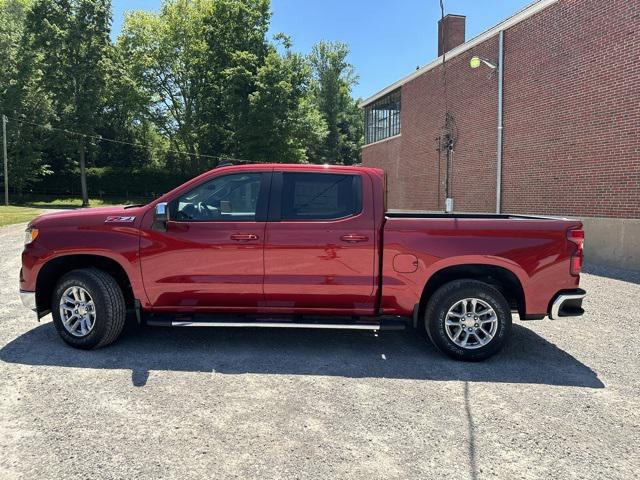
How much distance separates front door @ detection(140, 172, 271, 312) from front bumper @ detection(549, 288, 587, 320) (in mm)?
2850

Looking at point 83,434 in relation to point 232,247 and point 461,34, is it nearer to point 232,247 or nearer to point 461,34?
point 232,247

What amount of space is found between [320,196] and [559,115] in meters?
10.7

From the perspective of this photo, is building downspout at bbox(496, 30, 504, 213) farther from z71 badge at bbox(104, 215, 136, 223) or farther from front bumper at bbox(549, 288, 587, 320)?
z71 badge at bbox(104, 215, 136, 223)

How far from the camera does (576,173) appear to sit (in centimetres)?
1220

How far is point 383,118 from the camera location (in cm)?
2677

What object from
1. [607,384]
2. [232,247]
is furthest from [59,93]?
[607,384]

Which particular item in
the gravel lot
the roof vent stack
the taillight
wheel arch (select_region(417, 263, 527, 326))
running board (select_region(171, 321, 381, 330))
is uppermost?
the roof vent stack

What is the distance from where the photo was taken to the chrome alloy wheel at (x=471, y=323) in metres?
4.52

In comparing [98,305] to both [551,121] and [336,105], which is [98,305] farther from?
[336,105]

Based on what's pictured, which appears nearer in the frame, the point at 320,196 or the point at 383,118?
the point at 320,196

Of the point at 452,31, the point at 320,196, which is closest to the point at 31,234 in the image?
the point at 320,196

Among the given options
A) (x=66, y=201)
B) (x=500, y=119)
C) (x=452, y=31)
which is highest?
(x=452, y=31)

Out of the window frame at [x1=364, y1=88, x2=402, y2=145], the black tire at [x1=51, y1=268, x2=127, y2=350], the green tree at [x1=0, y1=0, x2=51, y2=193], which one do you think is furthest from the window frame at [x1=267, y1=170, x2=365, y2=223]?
the green tree at [x1=0, y1=0, x2=51, y2=193]

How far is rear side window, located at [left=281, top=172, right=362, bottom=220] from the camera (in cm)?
470
